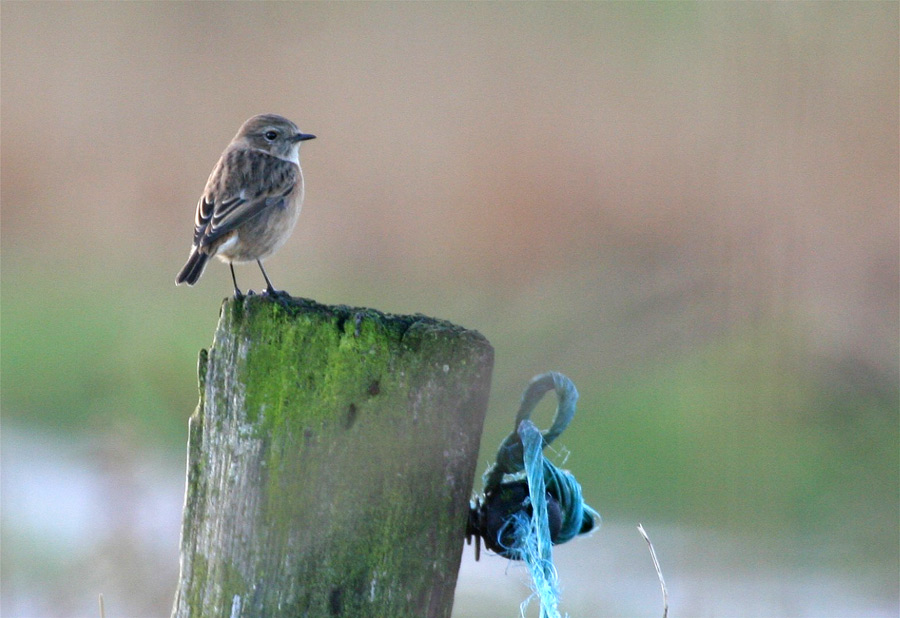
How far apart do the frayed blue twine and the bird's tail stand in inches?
102

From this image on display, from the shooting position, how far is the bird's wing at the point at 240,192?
5.14m

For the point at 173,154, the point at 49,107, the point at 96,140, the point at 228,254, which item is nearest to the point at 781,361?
the point at 228,254

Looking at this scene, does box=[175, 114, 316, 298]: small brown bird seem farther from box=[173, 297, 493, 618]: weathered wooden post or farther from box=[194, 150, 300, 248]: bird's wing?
box=[173, 297, 493, 618]: weathered wooden post

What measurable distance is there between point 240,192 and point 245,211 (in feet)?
0.49

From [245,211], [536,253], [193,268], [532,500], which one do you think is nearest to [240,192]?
[245,211]

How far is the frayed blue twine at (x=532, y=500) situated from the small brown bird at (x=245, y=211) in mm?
2444

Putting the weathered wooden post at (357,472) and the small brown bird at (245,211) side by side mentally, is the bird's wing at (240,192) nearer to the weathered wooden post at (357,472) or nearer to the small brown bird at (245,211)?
the small brown bird at (245,211)

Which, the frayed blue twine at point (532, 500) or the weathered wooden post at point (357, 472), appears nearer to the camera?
the weathered wooden post at point (357, 472)

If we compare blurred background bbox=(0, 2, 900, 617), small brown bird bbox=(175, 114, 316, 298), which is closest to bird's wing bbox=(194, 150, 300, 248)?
small brown bird bbox=(175, 114, 316, 298)

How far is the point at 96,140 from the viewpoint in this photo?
11.7 meters

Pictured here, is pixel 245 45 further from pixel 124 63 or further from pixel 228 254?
pixel 228 254

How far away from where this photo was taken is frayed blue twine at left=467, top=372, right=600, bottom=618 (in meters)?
2.59

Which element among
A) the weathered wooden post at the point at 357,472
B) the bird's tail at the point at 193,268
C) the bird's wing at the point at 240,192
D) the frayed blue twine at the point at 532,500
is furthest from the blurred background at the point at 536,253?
the weathered wooden post at the point at 357,472

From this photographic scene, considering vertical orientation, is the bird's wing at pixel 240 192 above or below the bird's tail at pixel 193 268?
above
